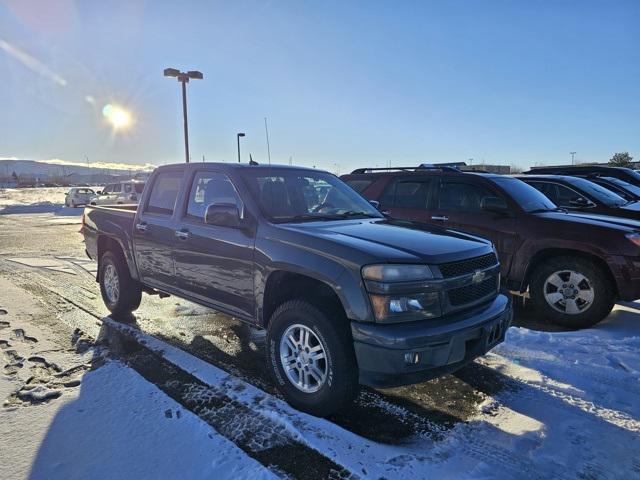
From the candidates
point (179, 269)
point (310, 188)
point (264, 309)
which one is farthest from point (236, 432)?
point (310, 188)

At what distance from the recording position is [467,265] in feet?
11.0

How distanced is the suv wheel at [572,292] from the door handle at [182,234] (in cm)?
414

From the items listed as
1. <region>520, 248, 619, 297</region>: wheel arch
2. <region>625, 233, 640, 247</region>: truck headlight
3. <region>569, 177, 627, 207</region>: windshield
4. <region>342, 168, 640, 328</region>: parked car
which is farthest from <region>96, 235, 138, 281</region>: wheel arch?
<region>569, 177, 627, 207</region>: windshield

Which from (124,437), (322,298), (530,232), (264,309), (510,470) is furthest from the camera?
(530,232)

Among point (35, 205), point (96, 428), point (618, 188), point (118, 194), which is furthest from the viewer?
point (35, 205)

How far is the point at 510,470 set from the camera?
106 inches

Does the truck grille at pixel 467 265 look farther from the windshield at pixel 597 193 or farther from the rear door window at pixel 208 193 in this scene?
the windshield at pixel 597 193

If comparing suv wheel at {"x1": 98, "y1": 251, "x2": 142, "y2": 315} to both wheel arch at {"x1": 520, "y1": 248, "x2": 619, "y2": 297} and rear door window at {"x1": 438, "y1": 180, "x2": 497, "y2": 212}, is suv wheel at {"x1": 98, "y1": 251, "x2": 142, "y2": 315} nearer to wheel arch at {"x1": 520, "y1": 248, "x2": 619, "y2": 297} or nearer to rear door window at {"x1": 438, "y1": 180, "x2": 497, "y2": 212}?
rear door window at {"x1": 438, "y1": 180, "x2": 497, "y2": 212}

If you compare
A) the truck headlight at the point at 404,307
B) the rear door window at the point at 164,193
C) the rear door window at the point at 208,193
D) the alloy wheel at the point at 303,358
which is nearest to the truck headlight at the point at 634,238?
the truck headlight at the point at 404,307

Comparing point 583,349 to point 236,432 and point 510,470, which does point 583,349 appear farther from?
point 236,432

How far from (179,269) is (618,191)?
10124 mm

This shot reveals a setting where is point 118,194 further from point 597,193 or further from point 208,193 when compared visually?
point 597,193

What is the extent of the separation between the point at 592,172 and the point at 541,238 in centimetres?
785

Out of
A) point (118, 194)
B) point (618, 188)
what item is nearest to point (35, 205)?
point (118, 194)
